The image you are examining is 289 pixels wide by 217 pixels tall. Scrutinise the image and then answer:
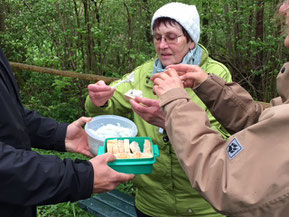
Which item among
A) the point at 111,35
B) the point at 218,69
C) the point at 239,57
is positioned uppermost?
the point at 218,69

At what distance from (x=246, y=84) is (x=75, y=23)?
356 centimetres

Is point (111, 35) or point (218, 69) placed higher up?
point (218, 69)

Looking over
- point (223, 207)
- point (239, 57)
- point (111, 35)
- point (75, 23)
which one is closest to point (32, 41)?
point (75, 23)

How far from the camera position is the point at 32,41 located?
21.2ft

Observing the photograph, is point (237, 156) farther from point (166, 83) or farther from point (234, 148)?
point (166, 83)

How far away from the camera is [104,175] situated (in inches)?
66.5

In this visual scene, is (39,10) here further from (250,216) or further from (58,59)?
(250,216)

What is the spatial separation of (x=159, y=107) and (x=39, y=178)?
2.96ft

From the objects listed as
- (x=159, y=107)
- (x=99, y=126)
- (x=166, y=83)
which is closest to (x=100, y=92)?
(x=99, y=126)

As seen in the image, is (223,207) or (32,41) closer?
(223,207)

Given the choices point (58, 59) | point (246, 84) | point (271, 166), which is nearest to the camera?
point (271, 166)

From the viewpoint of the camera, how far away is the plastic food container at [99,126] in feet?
6.66

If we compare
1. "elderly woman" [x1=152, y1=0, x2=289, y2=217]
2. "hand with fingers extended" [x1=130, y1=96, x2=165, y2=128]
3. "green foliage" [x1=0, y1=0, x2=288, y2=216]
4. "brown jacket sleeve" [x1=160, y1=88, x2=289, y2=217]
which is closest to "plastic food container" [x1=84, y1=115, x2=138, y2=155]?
"hand with fingers extended" [x1=130, y1=96, x2=165, y2=128]

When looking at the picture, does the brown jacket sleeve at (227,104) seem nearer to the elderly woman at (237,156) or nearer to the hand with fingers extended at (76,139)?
the elderly woman at (237,156)
